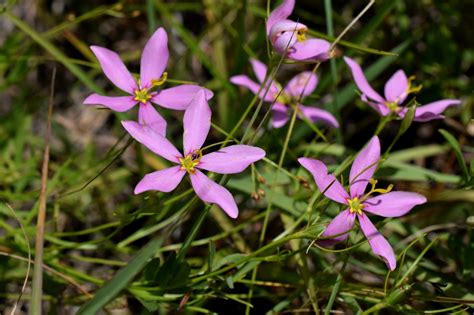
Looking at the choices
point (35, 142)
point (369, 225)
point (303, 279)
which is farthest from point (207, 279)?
point (35, 142)

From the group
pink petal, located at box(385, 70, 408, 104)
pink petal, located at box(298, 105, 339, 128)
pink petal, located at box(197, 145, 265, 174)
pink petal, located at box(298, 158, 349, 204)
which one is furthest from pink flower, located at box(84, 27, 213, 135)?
pink petal, located at box(385, 70, 408, 104)

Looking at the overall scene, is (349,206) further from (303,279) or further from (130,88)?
(130,88)

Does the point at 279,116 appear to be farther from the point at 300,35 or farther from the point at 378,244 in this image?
the point at 378,244

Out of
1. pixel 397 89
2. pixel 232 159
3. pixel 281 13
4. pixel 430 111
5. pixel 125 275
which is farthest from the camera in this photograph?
pixel 397 89

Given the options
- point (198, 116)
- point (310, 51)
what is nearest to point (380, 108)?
point (310, 51)

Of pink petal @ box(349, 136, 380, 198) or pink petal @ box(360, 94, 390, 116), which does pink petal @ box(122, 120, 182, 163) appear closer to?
pink petal @ box(349, 136, 380, 198)

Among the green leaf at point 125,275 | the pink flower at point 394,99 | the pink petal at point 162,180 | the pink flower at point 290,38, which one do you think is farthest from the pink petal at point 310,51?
the green leaf at point 125,275
